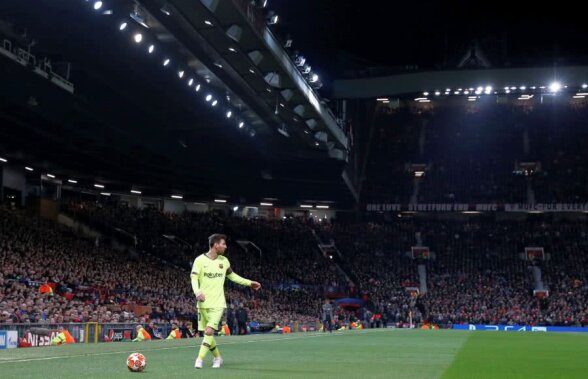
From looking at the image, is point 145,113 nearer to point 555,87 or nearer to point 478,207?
point 555,87

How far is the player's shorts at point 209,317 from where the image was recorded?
41.7ft

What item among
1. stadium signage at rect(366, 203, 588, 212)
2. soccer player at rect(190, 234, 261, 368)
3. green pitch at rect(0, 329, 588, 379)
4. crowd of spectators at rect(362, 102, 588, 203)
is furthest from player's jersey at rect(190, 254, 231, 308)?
crowd of spectators at rect(362, 102, 588, 203)

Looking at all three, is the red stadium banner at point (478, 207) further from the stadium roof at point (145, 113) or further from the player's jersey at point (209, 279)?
the player's jersey at point (209, 279)

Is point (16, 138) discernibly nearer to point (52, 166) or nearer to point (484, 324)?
point (52, 166)

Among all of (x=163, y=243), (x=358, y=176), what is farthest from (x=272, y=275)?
(x=358, y=176)

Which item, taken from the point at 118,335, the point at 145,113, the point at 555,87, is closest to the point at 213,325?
the point at 118,335

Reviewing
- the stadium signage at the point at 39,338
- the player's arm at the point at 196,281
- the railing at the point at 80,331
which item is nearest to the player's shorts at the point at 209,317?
the player's arm at the point at 196,281

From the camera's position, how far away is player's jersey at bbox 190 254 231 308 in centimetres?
1283

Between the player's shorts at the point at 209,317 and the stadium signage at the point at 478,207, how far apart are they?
61011 mm

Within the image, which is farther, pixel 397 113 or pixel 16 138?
pixel 397 113

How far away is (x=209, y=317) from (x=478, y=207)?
6154cm

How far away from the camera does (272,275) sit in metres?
62.1

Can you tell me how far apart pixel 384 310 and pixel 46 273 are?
29904 millimetres

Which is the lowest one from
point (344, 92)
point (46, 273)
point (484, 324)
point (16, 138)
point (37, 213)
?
point (484, 324)
